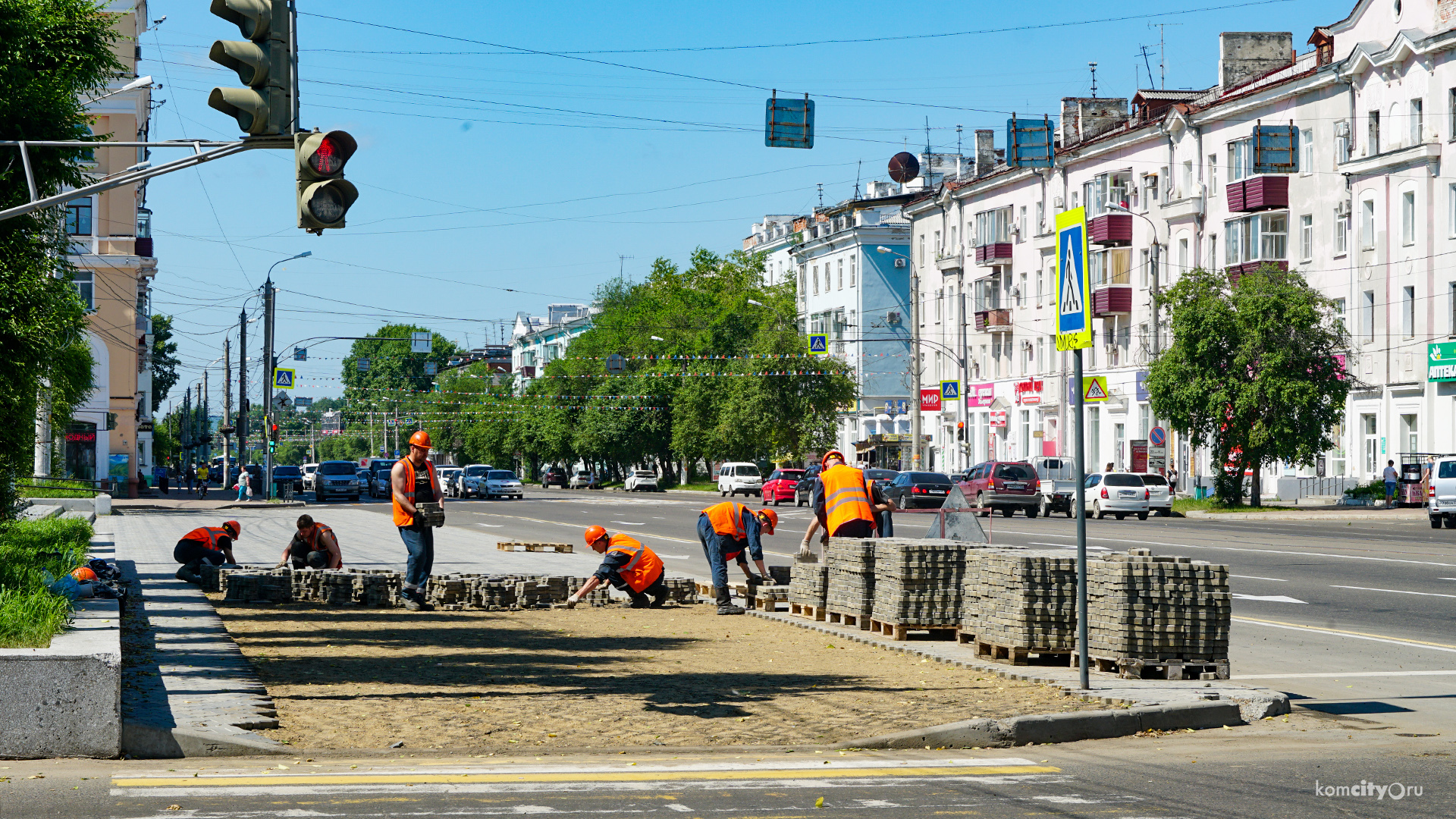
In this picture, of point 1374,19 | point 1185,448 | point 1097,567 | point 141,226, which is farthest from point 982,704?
point 141,226

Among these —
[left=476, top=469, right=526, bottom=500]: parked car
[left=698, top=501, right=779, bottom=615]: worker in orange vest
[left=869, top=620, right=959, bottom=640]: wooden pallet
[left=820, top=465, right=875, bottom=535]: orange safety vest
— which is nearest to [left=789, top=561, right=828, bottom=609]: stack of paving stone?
[left=820, top=465, right=875, bottom=535]: orange safety vest

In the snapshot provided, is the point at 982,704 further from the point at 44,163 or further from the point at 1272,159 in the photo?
the point at 1272,159

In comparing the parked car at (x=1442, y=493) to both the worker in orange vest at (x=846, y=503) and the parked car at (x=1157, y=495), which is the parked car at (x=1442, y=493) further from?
the worker in orange vest at (x=846, y=503)

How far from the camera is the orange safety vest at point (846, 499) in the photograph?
54.6 feet

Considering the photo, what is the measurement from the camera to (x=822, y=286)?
10162cm

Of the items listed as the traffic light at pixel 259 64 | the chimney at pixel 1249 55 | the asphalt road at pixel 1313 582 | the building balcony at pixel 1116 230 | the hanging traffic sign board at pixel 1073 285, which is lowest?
the asphalt road at pixel 1313 582

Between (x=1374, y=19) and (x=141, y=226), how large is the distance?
72451 mm

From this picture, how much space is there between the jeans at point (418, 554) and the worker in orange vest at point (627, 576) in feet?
5.57

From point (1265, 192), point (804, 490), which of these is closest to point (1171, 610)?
point (1265, 192)

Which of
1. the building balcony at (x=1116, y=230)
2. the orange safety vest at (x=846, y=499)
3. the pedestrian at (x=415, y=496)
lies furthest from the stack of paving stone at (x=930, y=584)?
the building balcony at (x=1116, y=230)

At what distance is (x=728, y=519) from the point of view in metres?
18.0

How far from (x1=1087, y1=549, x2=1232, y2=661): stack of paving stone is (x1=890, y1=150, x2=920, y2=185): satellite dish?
41.9 m

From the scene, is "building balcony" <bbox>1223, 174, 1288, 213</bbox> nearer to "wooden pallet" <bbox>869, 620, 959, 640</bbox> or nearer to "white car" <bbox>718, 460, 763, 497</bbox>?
"white car" <bbox>718, 460, 763, 497</bbox>

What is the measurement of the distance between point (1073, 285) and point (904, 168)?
45.1 m
